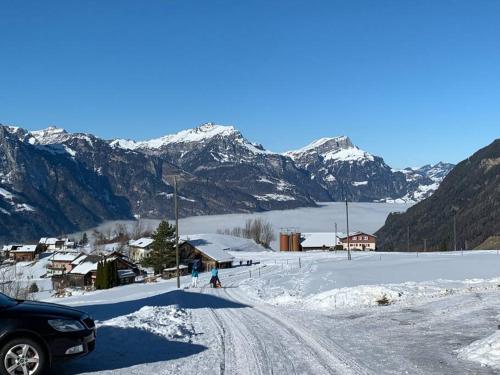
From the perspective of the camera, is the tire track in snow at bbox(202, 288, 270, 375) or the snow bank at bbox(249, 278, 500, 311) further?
the snow bank at bbox(249, 278, 500, 311)

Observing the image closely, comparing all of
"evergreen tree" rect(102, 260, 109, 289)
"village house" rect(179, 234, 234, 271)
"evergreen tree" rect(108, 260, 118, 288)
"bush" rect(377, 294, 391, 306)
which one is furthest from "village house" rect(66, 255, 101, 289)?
"bush" rect(377, 294, 391, 306)

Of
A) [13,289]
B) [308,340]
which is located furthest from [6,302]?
[13,289]

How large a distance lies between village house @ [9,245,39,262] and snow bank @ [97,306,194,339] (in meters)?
180

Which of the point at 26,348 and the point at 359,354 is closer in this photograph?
the point at 26,348

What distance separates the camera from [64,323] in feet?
31.8

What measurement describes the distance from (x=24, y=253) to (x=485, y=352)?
193 m

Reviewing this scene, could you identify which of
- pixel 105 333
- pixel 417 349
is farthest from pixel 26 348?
pixel 417 349

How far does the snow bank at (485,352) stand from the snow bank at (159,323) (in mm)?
6610

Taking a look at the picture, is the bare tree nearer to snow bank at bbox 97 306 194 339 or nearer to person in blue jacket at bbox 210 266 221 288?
person in blue jacket at bbox 210 266 221 288

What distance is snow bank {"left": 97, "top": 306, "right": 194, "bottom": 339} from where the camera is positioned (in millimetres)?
14016

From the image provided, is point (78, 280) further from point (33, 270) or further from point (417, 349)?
point (417, 349)

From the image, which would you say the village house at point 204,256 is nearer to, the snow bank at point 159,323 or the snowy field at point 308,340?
the snowy field at point 308,340

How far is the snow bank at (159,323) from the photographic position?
14016 mm

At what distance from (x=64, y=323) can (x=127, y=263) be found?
90.1 metres
